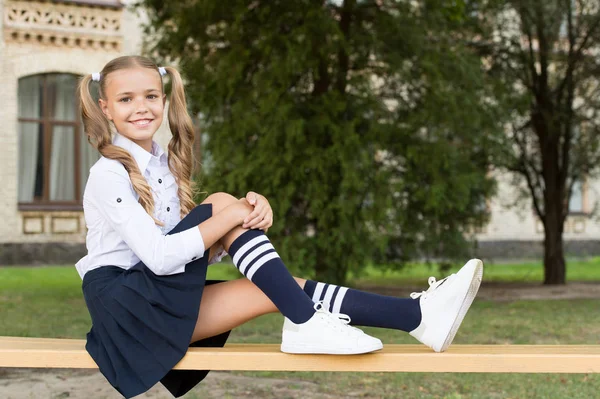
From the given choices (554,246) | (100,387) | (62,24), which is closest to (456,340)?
(100,387)

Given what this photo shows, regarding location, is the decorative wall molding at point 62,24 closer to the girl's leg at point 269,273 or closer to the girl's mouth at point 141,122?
the girl's mouth at point 141,122

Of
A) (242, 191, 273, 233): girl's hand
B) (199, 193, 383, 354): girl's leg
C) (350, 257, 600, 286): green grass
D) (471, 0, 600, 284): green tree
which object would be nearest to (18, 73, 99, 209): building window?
(350, 257, 600, 286): green grass

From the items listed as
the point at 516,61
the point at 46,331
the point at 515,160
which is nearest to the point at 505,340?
the point at 46,331

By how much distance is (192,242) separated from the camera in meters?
2.84

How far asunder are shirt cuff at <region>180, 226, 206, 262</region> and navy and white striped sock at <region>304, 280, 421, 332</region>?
464 millimetres

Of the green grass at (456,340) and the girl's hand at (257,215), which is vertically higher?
the girl's hand at (257,215)

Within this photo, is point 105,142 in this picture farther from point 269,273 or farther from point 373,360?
point 373,360

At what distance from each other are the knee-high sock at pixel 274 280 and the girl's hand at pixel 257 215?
53 mm

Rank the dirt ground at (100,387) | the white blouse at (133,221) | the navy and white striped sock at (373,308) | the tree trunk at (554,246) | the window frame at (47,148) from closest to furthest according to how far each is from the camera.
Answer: the white blouse at (133,221), the navy and white striped sock at (373,308), the dirt ground at (100,387), the tree trunk at (554,246), the window frame at (47,148)

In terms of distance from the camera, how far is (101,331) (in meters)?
2.90

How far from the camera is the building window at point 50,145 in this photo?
18469mm

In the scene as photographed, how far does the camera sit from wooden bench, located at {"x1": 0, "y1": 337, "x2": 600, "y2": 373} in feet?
8.92

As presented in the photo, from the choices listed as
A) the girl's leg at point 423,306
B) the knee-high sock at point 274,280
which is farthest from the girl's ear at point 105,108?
the girl's leg at point 423,306

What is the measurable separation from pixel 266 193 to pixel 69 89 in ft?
32.5
